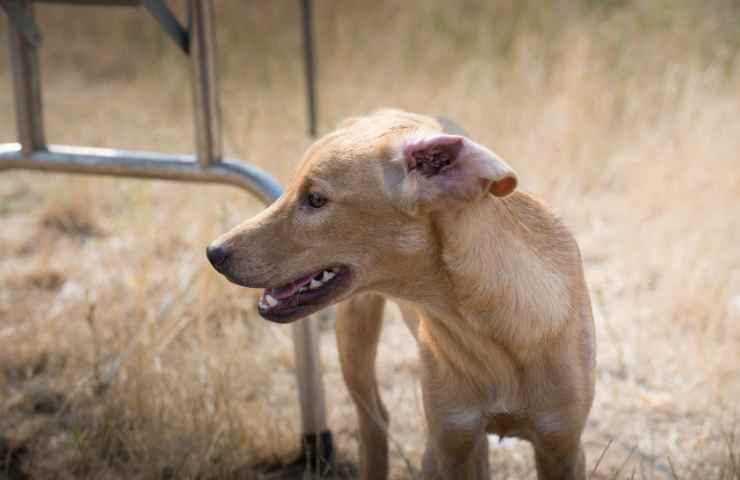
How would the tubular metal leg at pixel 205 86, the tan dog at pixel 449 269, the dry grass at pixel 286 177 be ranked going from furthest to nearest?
the dry grass at pixel 286 177
the tubular metal leg at pixel 205 86
the tan dog at pixel 449 269

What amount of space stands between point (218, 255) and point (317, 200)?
0.99 ft

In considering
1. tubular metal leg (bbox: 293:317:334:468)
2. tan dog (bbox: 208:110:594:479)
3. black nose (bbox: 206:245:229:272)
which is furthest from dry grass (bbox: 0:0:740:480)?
black nose (bbox: 206:245:229:272)

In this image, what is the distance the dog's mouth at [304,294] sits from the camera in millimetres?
2508

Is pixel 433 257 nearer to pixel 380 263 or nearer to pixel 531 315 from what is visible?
pixel 380 263

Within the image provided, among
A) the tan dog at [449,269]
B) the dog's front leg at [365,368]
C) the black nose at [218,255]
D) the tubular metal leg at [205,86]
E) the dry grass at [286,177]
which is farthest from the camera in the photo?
the dry grass at [286,177]

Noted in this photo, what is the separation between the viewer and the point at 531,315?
257cm

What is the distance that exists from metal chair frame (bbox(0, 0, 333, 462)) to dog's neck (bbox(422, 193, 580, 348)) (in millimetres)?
731

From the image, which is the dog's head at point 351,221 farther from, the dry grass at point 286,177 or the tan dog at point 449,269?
the dry grass at point 286,177

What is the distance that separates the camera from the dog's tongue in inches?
100

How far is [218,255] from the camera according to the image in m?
2.53

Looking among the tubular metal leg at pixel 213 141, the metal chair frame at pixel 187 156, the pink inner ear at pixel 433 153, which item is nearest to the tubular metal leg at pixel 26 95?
the metal chair frame at pixel 187 156

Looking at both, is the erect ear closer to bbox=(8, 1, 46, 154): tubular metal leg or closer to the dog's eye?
the dog's eye

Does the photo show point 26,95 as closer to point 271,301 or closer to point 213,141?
point 213,141

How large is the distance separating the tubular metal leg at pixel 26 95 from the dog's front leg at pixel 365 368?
1179mm
